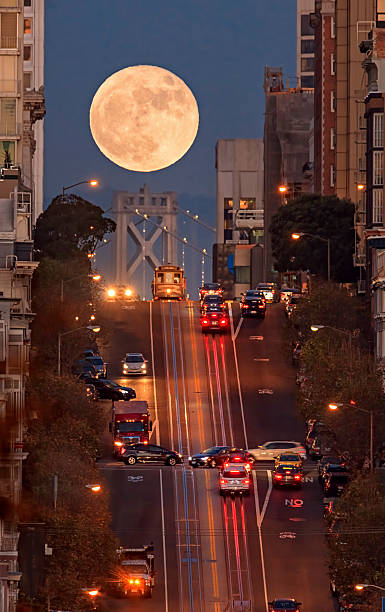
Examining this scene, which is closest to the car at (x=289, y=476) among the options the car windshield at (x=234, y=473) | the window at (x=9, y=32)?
the car windshield at (x=234, y=473)

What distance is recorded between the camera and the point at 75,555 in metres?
63.1

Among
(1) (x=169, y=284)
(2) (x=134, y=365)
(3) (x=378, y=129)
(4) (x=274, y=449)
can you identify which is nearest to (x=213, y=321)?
(2) (x=134, y=365)

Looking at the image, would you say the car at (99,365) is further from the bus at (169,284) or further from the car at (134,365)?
the bus at (169,284)

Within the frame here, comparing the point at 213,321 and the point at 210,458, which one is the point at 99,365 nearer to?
the point at 213,321

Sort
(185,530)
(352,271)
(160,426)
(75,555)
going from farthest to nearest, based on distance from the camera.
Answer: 1. (352,271)
2. (160,426)
3. (185,530)
4. (75,555)

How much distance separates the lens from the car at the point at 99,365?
11756 centimetres

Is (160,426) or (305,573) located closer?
(305,573)

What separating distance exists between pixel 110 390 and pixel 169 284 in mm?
63789

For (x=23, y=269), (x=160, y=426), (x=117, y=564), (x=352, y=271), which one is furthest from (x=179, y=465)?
(x=352, y=271)

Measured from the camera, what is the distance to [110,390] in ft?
370

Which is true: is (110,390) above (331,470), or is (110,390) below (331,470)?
above

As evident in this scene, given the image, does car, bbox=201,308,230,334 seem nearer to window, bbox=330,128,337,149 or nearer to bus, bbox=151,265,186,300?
bus, bbox=151,265,186,300

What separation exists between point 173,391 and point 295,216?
61677 millimetres

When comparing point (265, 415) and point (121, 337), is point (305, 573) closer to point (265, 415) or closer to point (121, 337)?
point (265, 415)
